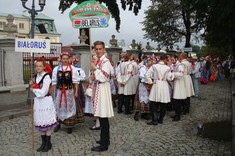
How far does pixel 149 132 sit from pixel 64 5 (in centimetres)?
1674

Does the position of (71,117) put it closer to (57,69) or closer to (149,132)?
(57,69)

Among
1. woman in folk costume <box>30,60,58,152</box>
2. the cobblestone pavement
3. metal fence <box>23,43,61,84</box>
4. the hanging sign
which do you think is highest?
the hanging sign

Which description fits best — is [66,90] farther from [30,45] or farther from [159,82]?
[159,82]

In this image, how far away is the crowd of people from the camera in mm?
4445

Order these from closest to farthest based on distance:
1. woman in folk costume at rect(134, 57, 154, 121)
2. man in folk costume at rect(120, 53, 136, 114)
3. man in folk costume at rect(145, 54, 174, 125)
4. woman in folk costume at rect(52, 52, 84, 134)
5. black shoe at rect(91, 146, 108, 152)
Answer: black shoe at rect(91, 146, 108, 152)
woman in folk costume at rect(52, 52, 84, 134)
man in folk costume at rect(145, 54, 174, 125)
woman in folk costume at rect(134, 57, 154, 121)
man in folk costume at rect(120, 53, 136, 114)

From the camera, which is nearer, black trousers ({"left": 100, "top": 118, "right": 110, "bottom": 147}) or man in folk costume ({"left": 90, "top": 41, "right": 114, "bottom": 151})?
man in folk costume ({"left": 90, "top": 41, "right": 114, "bottom": 151})

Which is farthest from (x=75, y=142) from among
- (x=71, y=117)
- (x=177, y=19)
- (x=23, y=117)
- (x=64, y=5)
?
(x=177, y=19)

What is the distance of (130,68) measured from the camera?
24.4ft

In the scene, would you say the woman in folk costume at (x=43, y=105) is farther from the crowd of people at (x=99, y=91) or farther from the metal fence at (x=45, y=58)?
the metal fence at (x=45, y=58)

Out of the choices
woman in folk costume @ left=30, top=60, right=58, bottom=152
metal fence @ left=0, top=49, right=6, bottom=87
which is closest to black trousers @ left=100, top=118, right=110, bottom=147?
woman in folk costume @ left=30, top=60, right=58, bottom=152

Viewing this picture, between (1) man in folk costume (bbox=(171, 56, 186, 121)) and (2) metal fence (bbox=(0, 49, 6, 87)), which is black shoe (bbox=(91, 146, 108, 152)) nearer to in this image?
(1) man in folk costume (bbox=(171, 56, 186, 121))

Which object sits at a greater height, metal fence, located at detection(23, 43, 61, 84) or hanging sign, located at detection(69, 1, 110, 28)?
hanging sign, located at detection(69, 1, 110, 28)

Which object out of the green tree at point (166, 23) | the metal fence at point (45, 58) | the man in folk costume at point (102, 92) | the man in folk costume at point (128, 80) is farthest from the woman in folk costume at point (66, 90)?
the green tree at point (166, 23)

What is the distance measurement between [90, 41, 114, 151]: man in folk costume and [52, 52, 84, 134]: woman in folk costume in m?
1.05
